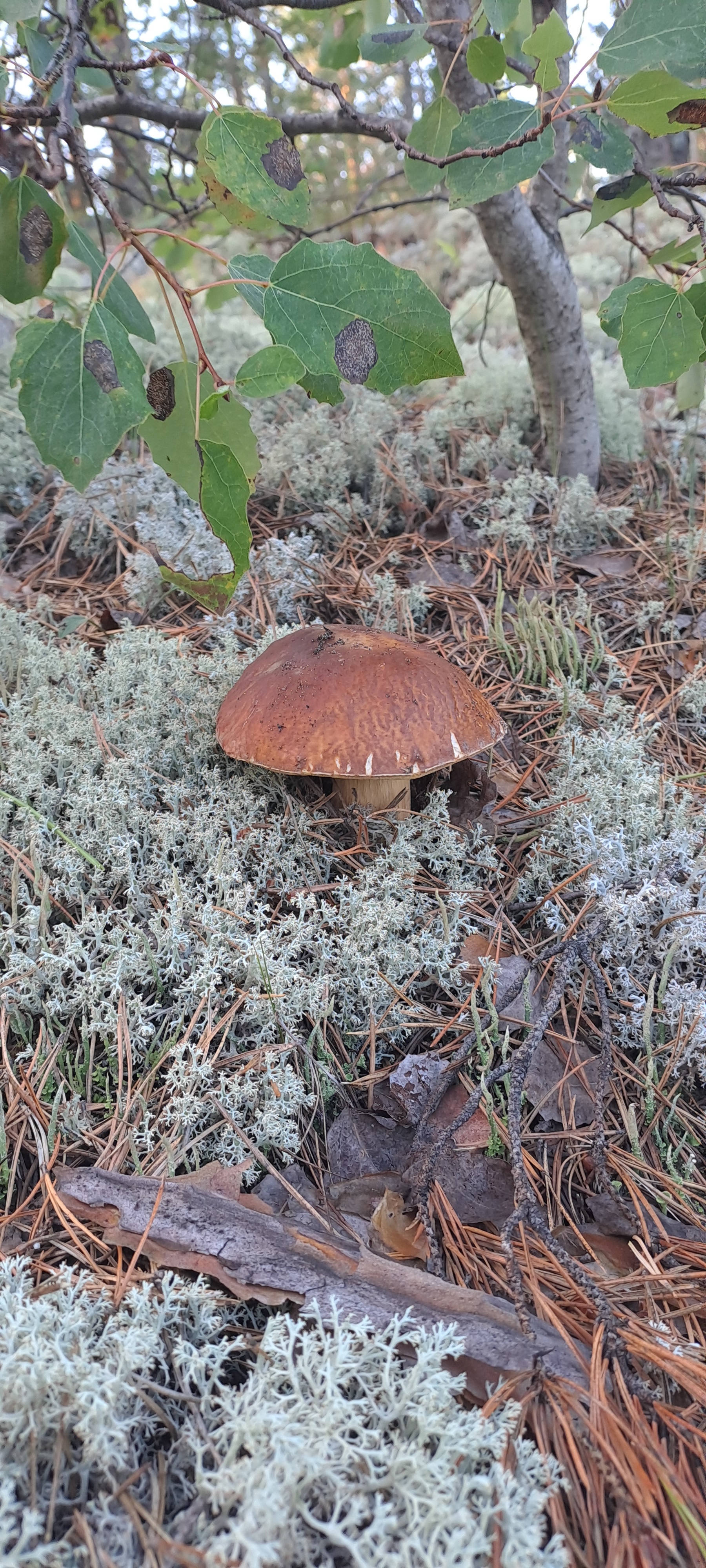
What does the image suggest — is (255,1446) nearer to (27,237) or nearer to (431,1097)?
(431,1097)

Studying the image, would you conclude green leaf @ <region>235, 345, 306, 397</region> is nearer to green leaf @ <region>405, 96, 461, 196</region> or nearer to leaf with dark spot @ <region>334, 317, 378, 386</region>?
leaf with dark spot @ <region>334, 317, 378, 386</region>

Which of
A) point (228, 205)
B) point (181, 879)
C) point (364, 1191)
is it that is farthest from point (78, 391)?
point (364, 1191)

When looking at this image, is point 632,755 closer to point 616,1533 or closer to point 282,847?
point 282,847

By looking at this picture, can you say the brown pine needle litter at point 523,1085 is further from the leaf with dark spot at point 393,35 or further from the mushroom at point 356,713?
the leaf with dark spot at point 393,35

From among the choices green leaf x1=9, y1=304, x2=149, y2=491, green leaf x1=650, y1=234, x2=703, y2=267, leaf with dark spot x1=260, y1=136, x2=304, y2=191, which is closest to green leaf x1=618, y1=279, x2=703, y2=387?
green leaf x1=650, y1=234, x2=703, y2=267

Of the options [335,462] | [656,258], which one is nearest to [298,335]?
[656,258]
